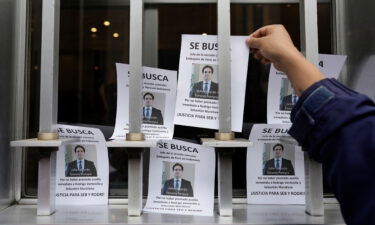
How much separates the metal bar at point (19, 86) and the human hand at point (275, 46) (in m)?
0.54

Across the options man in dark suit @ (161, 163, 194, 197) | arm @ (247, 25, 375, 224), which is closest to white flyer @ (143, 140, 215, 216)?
man in dark suit @ (161, 163, 194, 197)

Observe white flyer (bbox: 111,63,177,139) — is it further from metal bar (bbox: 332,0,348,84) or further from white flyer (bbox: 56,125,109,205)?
metal bar (bbox: 332,0,348,84)

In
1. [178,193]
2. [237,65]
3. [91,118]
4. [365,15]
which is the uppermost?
[365,15]

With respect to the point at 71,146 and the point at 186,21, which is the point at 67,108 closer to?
the point at 71,146

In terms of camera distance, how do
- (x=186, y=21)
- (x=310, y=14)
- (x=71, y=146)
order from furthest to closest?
(x=186, y=21)
(x=71, y=146)
(x=310, y=14)

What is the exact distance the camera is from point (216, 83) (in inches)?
32.1

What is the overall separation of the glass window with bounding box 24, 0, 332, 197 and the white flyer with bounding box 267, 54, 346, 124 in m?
0.07

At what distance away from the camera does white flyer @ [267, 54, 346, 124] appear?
856 mm

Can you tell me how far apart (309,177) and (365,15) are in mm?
453

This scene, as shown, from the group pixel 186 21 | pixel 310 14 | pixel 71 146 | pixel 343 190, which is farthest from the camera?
pixel 186 21

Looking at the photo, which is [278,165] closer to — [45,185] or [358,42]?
[358,42]

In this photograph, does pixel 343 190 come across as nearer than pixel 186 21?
Yes

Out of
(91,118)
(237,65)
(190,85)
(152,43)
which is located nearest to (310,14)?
(237,65)

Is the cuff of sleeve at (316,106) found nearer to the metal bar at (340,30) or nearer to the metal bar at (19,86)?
the metal bar at (340,30)
